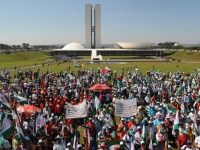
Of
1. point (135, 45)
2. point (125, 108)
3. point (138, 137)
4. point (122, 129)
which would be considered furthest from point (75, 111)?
point (135, 45)

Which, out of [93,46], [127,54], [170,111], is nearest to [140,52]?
[127,54]

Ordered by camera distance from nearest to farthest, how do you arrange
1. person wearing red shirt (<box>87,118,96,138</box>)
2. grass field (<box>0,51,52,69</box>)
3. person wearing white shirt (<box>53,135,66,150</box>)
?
person wearing white shirt (<box>53,135,66,150</box>)
person wearing red shirt (<box>87,118,96,138</box>)
grass field (<box>0,51,52,69</box>)

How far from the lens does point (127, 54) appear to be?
103438 mm

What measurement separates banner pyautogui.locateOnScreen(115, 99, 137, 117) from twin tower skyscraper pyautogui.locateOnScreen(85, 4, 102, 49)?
4463 inches

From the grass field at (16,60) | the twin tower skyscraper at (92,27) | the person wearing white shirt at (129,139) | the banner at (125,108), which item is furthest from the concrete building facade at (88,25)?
the person wearing white shirt at (129,139)

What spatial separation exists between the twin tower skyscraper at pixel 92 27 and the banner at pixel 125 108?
113 metres

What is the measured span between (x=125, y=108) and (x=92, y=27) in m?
116

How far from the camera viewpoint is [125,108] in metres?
9.90

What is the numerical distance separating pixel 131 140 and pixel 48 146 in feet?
8.13

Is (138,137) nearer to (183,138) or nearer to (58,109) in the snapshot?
(183,138)

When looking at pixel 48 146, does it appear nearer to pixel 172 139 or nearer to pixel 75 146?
pixel 75 146

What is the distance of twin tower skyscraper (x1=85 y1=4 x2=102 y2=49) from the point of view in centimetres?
12025

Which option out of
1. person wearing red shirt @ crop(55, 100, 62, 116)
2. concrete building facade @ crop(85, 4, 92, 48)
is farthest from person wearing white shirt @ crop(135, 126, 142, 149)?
concrete building facade @ crop(85, 4, 92, 48)

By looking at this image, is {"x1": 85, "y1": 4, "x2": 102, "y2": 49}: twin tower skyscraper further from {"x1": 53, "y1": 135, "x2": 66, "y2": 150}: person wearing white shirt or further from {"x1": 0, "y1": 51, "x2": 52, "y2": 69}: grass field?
{"x1": 53, "y1": 135, "x2": 66, "y2": 150}: person wearing white shirt
